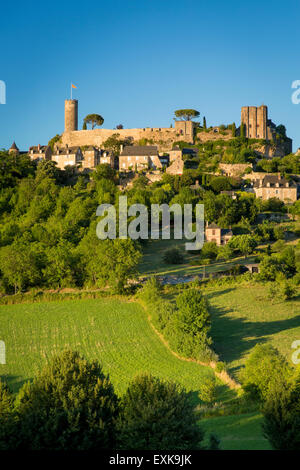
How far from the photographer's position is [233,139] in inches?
3091

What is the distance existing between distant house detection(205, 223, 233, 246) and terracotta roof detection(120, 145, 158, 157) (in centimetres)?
2615

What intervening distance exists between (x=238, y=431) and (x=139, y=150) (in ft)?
197

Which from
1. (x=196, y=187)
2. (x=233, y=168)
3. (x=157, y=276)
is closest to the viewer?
(x=157, y=276)

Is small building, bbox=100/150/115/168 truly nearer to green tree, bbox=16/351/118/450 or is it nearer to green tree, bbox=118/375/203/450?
green tree, bbox=16/351/118/450

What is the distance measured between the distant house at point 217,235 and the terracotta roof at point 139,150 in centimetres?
2615

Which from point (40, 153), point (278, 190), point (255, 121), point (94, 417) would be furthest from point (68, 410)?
point (255, 121)

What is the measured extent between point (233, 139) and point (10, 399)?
222ft

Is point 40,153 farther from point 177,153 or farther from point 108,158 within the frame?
point 177,153

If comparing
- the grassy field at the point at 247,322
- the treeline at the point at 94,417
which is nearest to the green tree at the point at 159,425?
the treeline at the point at 94,417

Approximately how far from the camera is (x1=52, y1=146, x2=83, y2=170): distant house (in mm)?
72562

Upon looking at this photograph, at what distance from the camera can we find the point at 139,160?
7169cm

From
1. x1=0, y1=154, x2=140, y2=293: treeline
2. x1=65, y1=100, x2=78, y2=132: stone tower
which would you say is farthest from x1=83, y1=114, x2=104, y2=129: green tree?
x1=0, y1=154, x2=140, y2=293: treeline
